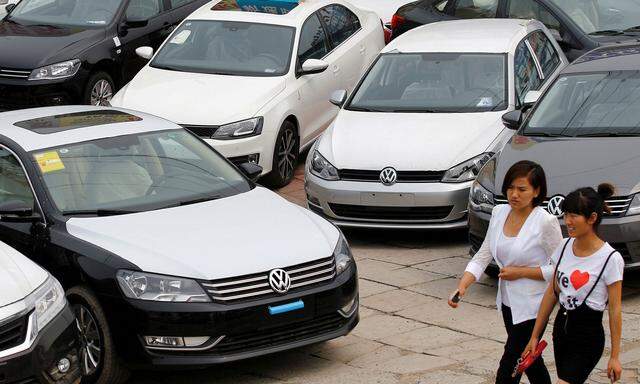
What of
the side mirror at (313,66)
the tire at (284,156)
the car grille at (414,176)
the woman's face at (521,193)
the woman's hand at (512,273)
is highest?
the woman's face at (521,193)

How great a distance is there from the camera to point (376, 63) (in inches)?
512

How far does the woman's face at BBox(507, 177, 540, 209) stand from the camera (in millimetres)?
6695

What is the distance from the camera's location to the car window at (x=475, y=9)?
15.9 metres

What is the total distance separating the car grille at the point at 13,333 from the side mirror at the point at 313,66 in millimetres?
6966

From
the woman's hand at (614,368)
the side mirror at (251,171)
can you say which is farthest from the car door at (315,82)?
the woman's hand at (614,368)

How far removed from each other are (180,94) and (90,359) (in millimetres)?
5444

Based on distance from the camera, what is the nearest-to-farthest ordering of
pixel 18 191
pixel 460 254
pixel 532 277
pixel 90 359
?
1. pixel 532 277
2. pixel 90 359
3. pixel 18 191
4. pixel 460 254

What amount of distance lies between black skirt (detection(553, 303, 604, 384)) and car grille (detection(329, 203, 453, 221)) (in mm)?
4848

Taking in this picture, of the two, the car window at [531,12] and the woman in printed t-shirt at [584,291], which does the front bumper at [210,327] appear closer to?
the woman in printed t-shirt at [584,291]

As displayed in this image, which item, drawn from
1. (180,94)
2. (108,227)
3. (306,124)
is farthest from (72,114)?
(306,124)

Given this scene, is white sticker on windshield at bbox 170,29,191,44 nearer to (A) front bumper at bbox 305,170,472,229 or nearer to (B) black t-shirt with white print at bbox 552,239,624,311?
(A) front bumper at bbox 305,170,472,229

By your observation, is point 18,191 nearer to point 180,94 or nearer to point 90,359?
point 90,359

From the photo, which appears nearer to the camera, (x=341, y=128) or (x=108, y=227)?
(x=108, y=227)

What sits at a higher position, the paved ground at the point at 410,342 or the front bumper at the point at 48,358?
the front bumper at the point at 48,358
